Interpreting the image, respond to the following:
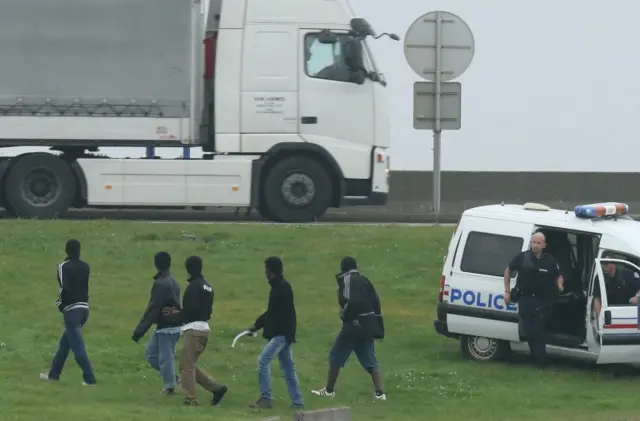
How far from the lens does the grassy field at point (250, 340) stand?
1323 cm

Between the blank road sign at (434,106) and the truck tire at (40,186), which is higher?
the blank road sign at (434,106)

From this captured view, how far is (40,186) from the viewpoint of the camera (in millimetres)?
22453

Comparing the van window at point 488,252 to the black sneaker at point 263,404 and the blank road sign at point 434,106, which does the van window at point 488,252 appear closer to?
the black sneaker at point 263,404

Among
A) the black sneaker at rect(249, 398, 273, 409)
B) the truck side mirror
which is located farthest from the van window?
the truck side mirror

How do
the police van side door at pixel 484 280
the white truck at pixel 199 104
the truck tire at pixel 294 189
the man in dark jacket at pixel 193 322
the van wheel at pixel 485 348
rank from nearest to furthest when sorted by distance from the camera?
the man in dark jacket at pixel 193 322 < the police van side door at pixel 484 280 < the van wheel at pixel 485 348 < the white truck at pixel 199 104 < the truck tire at pixel 294 189

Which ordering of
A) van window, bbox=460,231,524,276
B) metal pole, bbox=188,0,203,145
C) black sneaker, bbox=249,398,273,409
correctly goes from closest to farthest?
1. black sneaker, bbox=249,398,273,409
2. van window, bbox=460,231,524,276
3. metal pole, bbox=188,0,203,145

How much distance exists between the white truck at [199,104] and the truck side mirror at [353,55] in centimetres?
2

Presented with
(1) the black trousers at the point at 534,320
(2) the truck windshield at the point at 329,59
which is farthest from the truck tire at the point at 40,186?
(1) the black trousers at the point at 534,320

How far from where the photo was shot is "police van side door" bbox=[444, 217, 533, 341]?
15258 millimetres

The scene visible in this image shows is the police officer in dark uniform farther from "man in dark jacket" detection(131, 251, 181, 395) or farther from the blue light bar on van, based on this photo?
"man in dark jacket" detection(131, 251, 181, 395)

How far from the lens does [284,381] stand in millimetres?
14484

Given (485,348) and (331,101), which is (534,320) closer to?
(485,348)

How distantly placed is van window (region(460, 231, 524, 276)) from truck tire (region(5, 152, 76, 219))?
8.60m

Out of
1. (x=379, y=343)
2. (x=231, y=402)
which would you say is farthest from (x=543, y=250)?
(x=231, y=402)
